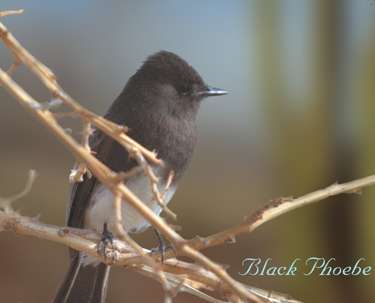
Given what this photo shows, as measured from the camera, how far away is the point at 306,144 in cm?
253

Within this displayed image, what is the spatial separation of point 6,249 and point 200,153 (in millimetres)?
769

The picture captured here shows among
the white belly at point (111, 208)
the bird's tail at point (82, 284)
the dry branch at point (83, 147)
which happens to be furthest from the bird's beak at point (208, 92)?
the dry branch at point (83, 147)

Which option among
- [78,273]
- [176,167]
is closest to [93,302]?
[78,273]

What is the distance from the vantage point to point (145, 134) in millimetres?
1696

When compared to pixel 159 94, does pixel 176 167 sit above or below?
below

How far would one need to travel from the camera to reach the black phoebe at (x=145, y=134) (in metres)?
1.69

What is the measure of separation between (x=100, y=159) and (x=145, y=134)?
0.35 ft

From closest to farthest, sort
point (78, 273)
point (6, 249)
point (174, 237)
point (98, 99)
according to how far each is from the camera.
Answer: point (174, 237), point (78, 273), point (98, 99), point (6, 249)

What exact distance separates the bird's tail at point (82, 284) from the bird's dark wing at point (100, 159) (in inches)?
3.5

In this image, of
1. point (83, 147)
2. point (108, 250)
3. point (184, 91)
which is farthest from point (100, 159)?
point (83, 147)

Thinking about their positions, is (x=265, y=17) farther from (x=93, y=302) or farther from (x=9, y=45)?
(x=9, y=45)

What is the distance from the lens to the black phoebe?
1692 millimetres

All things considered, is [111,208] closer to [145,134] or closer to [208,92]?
[145,134]

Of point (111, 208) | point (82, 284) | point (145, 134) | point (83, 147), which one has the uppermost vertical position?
point (83, 147)
